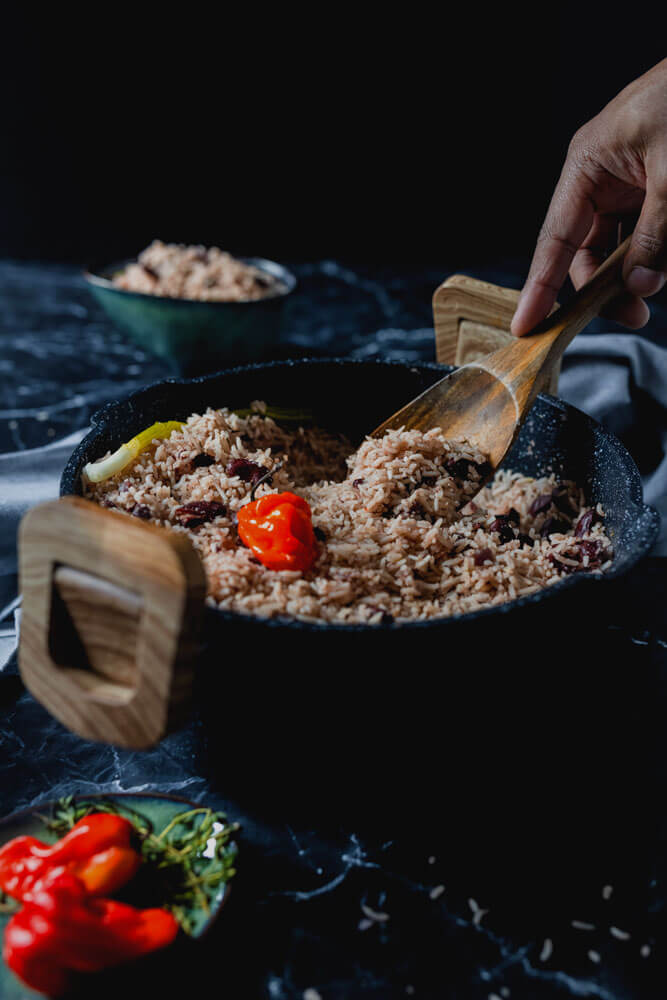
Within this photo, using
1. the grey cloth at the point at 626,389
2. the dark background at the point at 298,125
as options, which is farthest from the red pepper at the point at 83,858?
the dark background at the point at 298,125

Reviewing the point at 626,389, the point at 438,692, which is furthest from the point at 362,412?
the point at 438,692

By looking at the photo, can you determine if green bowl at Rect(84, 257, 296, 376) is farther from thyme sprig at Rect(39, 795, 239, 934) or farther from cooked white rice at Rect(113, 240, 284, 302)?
thyme sprig at Rect(39, 795, 239, 934)

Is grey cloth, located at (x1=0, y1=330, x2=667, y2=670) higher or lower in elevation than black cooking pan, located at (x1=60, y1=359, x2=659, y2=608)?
lower

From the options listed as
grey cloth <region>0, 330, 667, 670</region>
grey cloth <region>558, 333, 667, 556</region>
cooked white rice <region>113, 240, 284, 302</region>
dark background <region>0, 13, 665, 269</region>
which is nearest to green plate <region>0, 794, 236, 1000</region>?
grey cloth <region>0, 330, 667, 670</region>

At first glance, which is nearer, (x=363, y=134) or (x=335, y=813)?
(x=335, y=813)

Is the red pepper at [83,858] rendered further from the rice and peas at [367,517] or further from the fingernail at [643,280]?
the fingernail at [643,280]

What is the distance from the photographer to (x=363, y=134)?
149 inches

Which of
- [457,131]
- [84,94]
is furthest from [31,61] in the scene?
[457,131]

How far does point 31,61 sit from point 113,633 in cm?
314

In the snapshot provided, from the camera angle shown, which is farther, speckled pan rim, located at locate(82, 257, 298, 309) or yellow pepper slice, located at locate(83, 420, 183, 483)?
speckled pan rim, located at locate(82, 257, 298, 309)

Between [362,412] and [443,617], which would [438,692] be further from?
[362,412]

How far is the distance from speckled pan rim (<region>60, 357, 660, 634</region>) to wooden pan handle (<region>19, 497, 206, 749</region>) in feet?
0.36

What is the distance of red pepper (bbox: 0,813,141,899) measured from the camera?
3.79 feet

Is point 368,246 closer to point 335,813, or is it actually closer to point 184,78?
point 184,78
